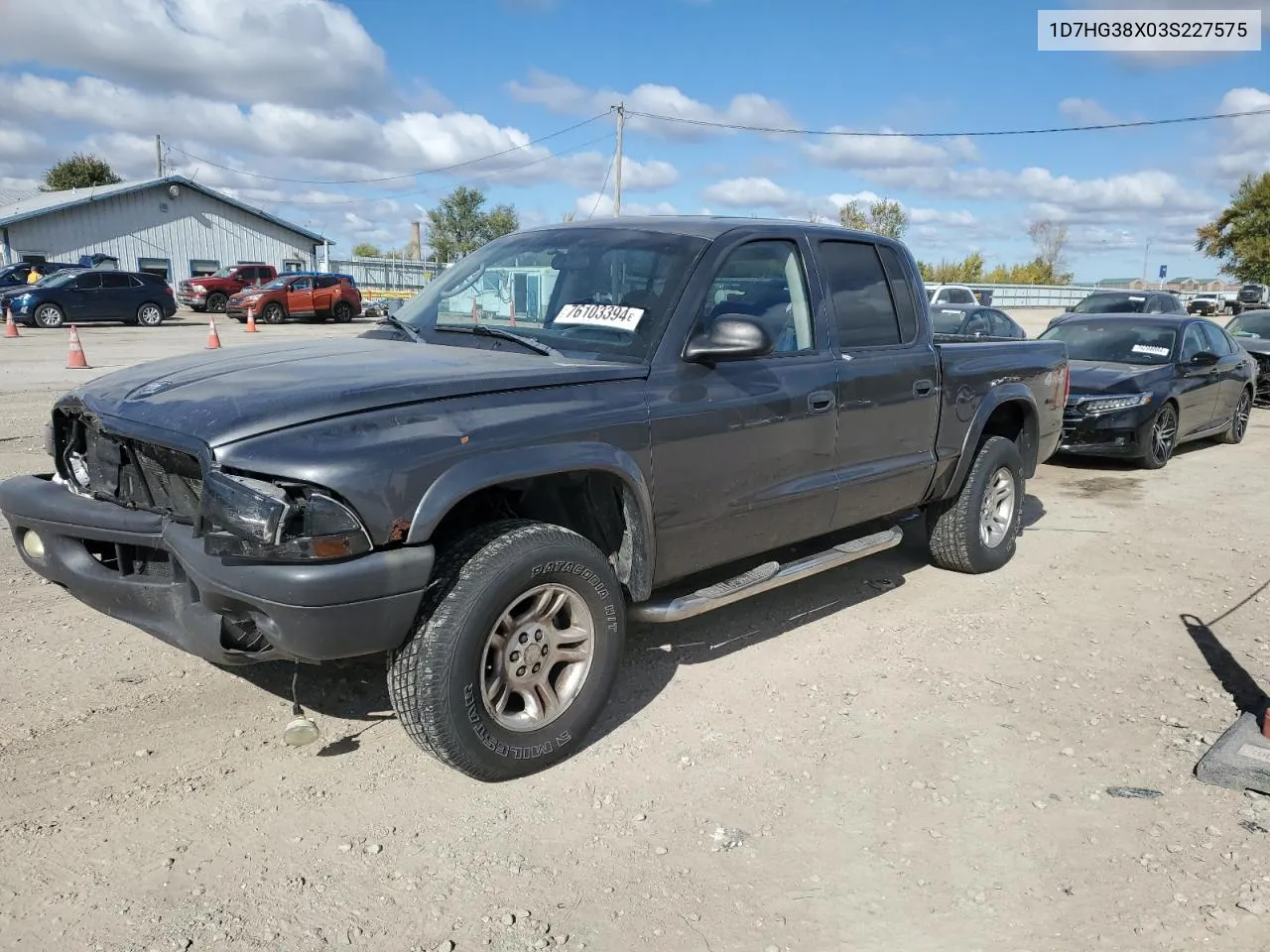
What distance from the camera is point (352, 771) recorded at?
11.2 feet

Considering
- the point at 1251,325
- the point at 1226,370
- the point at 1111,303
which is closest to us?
the point at 1226,370

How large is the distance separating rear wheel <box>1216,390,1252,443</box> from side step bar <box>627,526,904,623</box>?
891 cm

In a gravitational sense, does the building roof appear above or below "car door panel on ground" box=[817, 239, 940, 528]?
above

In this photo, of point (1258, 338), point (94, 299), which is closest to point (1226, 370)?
point (1258, 338)

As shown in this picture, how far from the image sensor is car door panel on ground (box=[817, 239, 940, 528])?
4.59 m

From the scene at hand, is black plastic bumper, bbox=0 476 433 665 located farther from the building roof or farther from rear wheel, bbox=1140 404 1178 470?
the building roof

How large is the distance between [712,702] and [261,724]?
5.80 feet

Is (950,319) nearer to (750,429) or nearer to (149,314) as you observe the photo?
(750,429)

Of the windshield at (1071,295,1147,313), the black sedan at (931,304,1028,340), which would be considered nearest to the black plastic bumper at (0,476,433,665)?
the black sedan at (931,304,1028,340)

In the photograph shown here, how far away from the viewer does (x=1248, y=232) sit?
55156 mm

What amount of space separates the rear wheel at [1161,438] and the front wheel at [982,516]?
14.7ft

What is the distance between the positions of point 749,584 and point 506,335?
1.44 m

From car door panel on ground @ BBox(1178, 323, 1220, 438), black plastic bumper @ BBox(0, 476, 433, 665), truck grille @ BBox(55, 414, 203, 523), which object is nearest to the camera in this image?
black plastic bumper @ BBox(0, 476, 433, 665)

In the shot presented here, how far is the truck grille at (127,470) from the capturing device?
3109mm
